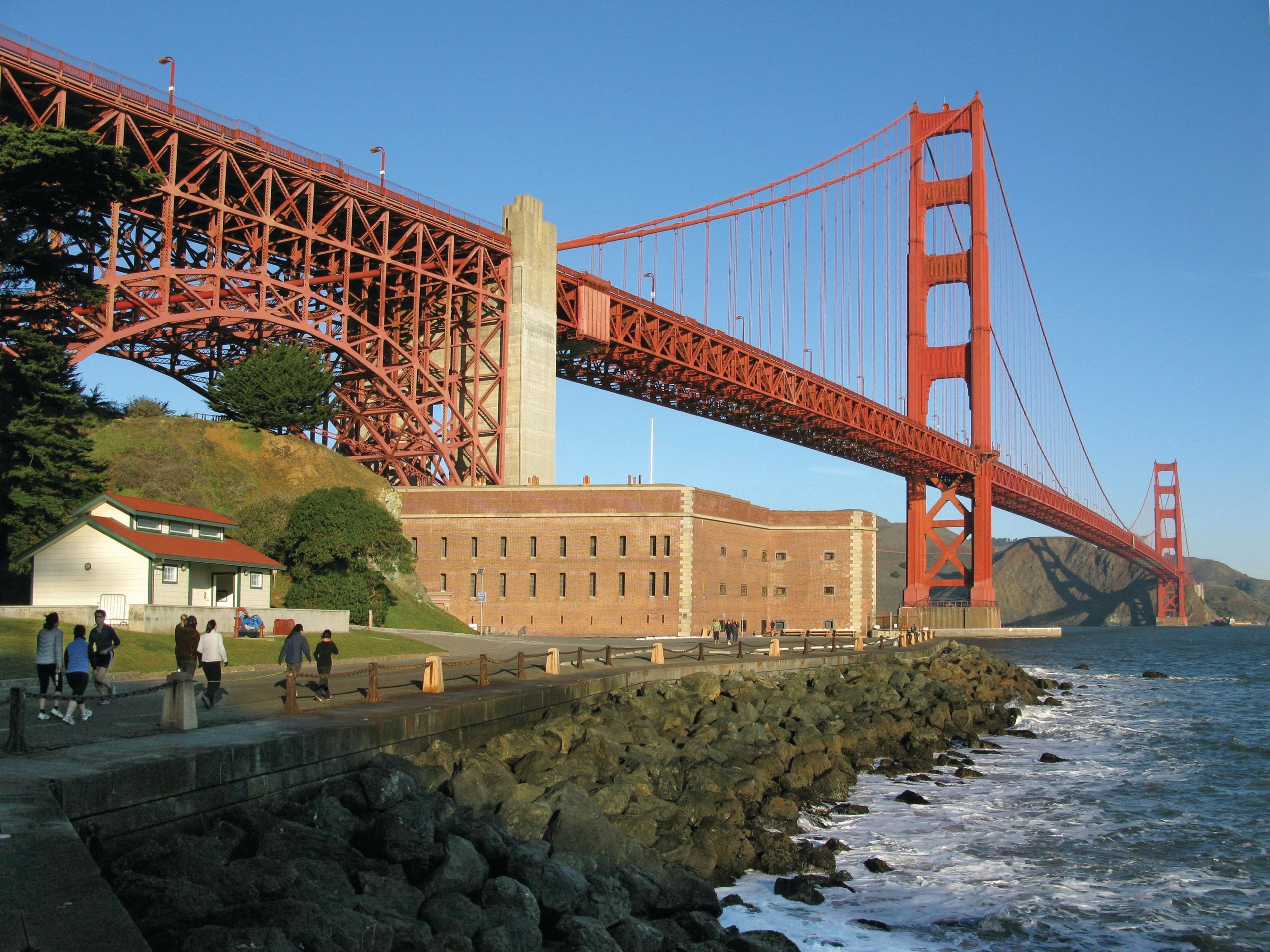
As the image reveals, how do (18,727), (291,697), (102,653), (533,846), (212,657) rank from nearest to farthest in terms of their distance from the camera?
(18,727) < (533,846) < (291,697) < (102,653) < (212,657)

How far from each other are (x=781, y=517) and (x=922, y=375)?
131 feet

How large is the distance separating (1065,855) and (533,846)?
970 cm

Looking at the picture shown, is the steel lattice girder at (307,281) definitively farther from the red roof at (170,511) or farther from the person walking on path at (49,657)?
the person walking on path at (49,657)

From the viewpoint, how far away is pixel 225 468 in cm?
4541

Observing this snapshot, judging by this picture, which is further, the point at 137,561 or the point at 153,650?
the point at 137,561

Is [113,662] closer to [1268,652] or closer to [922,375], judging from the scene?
[922,375]

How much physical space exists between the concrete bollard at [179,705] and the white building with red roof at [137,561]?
16.3 metres

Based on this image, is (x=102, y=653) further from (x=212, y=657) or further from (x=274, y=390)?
(x=274, y=390)

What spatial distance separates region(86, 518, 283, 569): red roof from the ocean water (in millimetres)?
19378

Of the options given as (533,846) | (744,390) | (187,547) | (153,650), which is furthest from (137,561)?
(744,390)

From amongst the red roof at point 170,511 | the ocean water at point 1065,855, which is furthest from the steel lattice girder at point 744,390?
the ocean water at point 1065,855

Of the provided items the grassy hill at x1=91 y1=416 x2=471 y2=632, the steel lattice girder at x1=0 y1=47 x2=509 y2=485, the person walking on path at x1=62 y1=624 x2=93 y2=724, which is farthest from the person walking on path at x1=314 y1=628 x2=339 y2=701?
the steel lattice girder at x1=0 y1=47 x2=509 y2=485

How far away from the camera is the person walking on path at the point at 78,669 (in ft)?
50.1

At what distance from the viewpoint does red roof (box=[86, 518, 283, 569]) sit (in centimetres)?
3070
